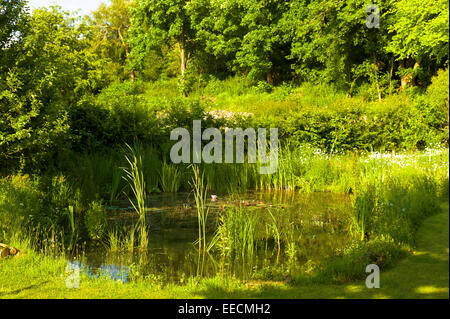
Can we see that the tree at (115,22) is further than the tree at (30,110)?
Yes

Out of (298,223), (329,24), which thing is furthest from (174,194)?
(329,24)

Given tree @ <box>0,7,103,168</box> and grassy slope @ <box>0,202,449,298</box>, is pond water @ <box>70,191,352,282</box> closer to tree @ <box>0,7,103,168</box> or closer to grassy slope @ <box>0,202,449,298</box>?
grassy slope @ <box>0,202,449,298</box>

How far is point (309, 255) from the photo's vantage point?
6.27 metres

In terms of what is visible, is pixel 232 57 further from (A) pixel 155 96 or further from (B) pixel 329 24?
(B) pixel 329 24

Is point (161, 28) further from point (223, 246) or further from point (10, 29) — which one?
point (223, 246)

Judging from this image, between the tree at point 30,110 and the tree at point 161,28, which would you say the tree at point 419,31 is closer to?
the tree at point 30,110
